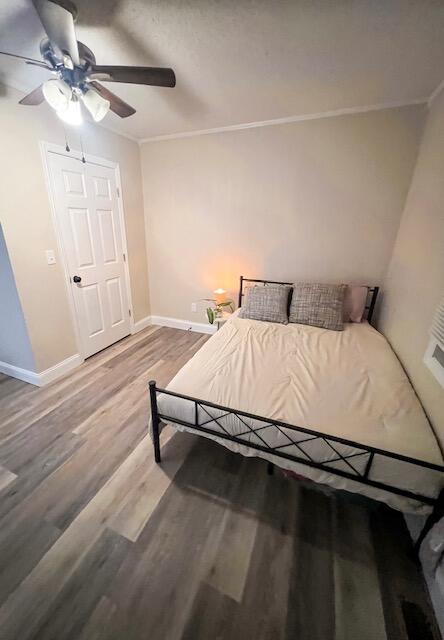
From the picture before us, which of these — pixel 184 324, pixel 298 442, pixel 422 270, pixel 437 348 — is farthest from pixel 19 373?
pixel 422 270

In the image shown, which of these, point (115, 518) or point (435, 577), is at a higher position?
point (435, 577)

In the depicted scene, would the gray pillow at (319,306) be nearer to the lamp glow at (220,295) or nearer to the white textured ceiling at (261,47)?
the lamp glow at (220,295)

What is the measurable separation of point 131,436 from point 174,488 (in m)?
0.56

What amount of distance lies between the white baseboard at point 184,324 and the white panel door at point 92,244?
641 mm

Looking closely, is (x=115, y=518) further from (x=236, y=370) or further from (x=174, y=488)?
(x=236, y=370)

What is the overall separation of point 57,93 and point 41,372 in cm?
222

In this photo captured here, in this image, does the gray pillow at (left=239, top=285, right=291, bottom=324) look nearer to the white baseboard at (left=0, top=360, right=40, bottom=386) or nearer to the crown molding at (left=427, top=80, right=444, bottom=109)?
the crown molding at (left=427, top=80, right=444, bottom=109)

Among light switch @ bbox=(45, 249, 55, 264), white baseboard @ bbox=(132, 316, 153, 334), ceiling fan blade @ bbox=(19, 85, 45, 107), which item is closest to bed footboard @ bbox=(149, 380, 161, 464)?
light switch @ bbox=(45, 249, 55, 264)

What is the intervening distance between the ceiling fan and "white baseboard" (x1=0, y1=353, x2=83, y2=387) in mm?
2145

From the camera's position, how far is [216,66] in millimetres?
1707

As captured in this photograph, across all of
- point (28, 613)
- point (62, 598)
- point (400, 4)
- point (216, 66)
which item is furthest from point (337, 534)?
point (216, 66)

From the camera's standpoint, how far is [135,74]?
4.50ft

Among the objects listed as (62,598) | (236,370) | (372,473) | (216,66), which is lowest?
(62,598)

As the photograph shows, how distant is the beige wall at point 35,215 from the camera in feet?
6.46
